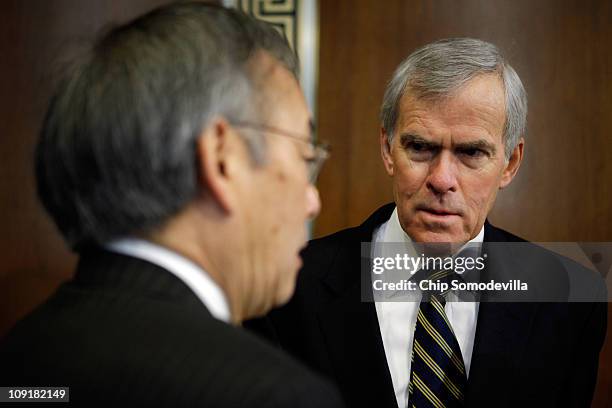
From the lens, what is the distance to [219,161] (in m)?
0.71

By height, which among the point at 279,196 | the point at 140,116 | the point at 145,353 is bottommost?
the point at 145,353

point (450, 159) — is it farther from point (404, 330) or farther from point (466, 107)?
point (404, 330)

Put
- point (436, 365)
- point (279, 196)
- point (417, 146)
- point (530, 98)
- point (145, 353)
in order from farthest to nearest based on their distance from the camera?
point (530, 98) < point (417, 146) < point (436, 365) < point (279, 196) < point (145, 353)

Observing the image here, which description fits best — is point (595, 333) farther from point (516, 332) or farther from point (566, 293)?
point (516, 332)

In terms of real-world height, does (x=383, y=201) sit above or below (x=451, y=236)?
below

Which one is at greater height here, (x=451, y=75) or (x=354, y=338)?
(x=451, y=75)

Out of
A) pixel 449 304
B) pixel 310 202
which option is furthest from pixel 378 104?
pixel 310 202

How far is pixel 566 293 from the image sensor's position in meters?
1.41

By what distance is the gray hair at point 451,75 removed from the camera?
1.30 metres

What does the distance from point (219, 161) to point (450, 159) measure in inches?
27.6

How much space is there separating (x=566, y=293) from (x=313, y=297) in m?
0.54

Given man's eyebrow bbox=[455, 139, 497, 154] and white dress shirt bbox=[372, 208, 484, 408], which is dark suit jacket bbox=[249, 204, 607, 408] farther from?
man's eyebrow bbox=[455, 139, 497, 154]

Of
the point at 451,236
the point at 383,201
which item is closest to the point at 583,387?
the point at 451,236

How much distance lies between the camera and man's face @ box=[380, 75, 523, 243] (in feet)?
4.25
